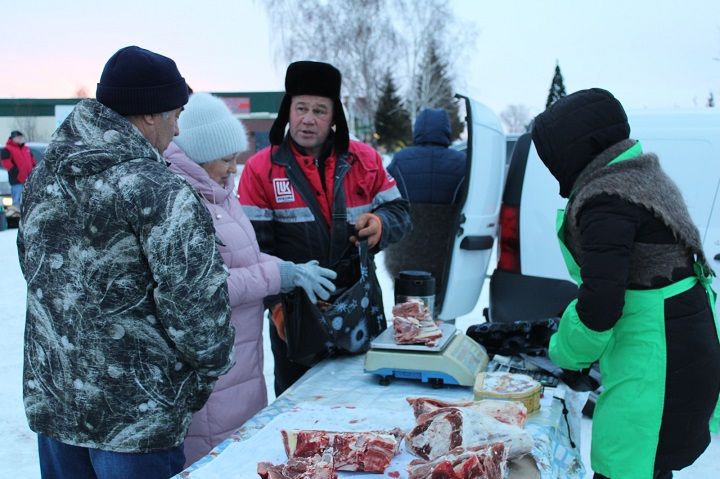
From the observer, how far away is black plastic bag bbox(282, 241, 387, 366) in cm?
234

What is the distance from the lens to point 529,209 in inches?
155

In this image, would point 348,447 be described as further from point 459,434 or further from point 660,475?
point 660,475

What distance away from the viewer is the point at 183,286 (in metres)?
1.56

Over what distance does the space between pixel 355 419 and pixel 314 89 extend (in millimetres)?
1519

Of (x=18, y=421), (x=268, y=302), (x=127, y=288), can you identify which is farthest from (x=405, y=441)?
(x=18, y=421)

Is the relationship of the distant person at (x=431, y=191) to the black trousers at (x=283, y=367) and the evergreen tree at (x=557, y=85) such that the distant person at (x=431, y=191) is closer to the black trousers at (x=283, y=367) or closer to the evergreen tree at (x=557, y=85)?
the black trousers at (x=283, y=367)

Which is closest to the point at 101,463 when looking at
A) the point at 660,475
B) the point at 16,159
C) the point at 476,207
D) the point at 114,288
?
the point at 114,288

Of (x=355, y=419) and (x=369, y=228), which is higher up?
(x=369, y=228)

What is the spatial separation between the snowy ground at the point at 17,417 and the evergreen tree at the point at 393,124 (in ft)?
99.4

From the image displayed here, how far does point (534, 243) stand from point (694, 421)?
2007mm

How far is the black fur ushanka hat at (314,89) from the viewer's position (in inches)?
109

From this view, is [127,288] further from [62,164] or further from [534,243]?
[534,243]

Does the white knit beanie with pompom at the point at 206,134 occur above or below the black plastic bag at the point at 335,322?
above

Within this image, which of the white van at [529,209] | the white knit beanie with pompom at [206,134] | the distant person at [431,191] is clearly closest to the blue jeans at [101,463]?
the white knit beanie with pompom at [206,134]
